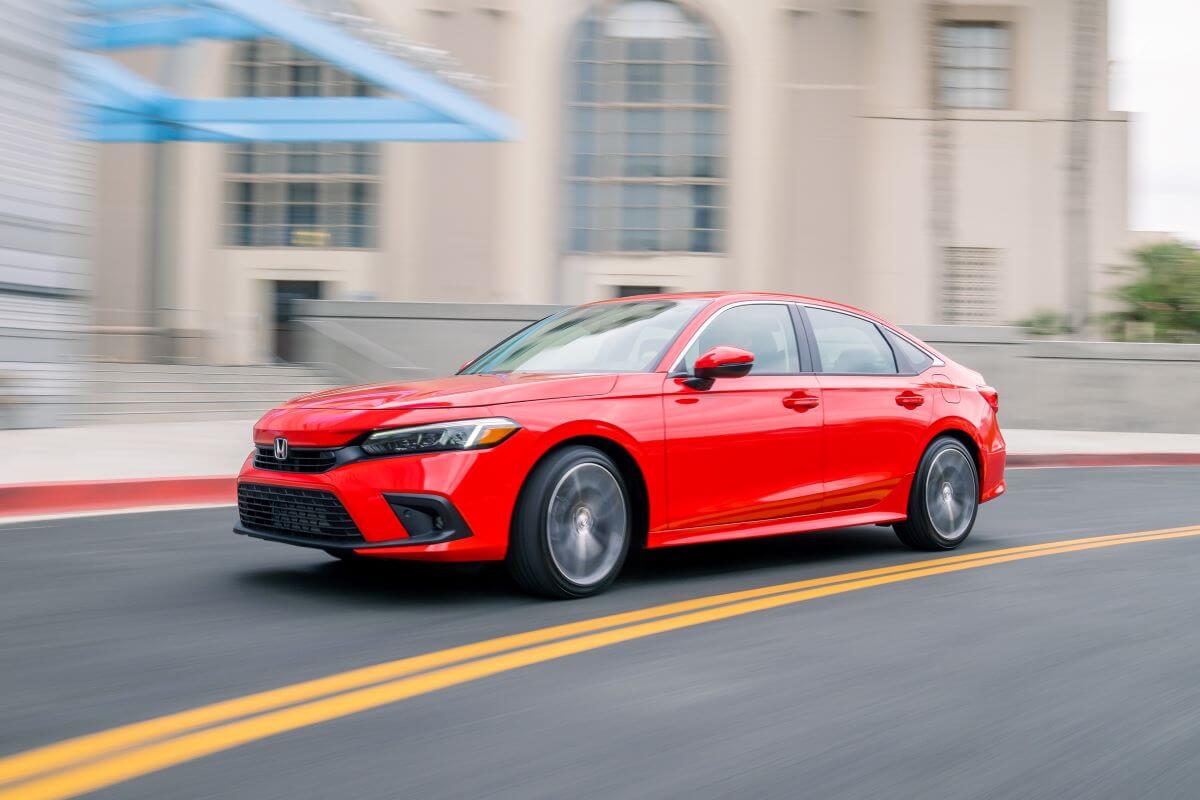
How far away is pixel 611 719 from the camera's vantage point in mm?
4145

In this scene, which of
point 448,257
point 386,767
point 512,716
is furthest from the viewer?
point 448,257

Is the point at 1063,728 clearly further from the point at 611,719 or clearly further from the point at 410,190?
the point at 410,190

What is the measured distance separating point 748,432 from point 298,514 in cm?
225

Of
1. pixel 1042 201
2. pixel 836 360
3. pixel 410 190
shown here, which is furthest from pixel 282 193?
pixel 836 360

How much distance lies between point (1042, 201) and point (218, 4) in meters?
22.8

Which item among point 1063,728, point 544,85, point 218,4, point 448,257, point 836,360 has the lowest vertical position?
point 1063,728

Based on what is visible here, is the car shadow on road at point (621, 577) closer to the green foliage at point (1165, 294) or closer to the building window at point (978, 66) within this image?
the green foliage at point (1165, 294)

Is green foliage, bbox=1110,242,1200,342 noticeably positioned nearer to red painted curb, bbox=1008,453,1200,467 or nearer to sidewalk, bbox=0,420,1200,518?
sidewalk, bbox=0,420,1200,518

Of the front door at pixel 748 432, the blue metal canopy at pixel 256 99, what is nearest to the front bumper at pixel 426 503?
the front door at pixel 748 432

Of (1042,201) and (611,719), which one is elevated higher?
(1042,201)

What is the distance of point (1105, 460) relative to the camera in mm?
16500

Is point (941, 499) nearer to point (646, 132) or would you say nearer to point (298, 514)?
point (298, 514)

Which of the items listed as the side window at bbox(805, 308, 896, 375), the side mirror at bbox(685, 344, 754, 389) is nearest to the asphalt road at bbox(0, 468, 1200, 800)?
the side mirror at bbox(685, 344, 754, 389)

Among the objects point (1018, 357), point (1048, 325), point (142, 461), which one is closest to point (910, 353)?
point (142, 461)
